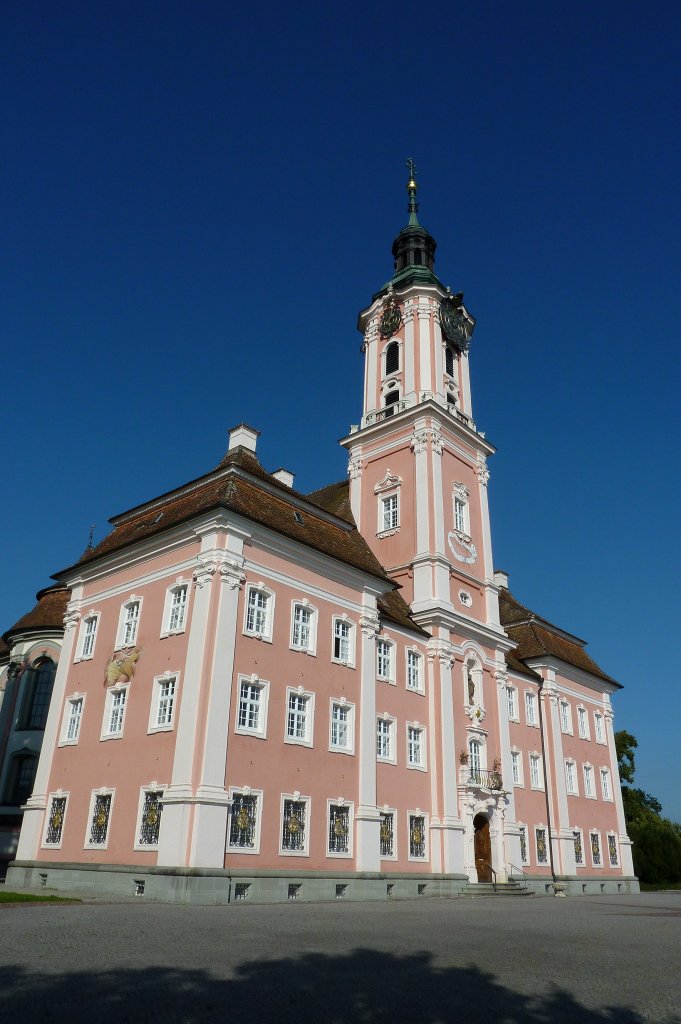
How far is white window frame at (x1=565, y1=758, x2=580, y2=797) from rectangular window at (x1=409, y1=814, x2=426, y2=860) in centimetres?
1557

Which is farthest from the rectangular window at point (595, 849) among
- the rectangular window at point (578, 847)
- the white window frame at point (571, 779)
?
the white window frame at point (571, 779)

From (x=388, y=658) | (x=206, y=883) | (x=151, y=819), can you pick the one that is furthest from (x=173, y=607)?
(x=388, y=658)

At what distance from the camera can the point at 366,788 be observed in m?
27.8

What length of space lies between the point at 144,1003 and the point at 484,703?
3072cm

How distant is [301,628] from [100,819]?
347 inches

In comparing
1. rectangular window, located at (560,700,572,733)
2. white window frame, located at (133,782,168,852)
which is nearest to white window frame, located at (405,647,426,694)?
white window frame, located at (133,782,168,852)

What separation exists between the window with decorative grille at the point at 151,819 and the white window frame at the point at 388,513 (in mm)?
18896

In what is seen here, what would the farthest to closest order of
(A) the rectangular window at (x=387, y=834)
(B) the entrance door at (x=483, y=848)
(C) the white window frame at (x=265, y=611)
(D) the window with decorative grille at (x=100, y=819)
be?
(B) the entrance door at (x=483, y=848), (A) the rectangular window at (x=387, y=834), (C) the white window frame at (x=265, y=611), (D) the window with decorative grille at (x=100, y=819)

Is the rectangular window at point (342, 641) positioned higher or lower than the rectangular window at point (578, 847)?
higher

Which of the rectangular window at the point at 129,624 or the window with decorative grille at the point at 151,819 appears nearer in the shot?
the window with decorative grille at the point at 151,819

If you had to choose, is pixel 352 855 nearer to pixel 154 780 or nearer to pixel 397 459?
pixel 154 780

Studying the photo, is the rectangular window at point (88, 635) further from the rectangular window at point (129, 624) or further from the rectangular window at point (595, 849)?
the rectangular window at point (595, 849)

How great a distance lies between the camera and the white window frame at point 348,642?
28.5m

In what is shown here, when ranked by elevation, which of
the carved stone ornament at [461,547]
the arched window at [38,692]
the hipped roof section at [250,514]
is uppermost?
the carved stone ornament at [461,547]
